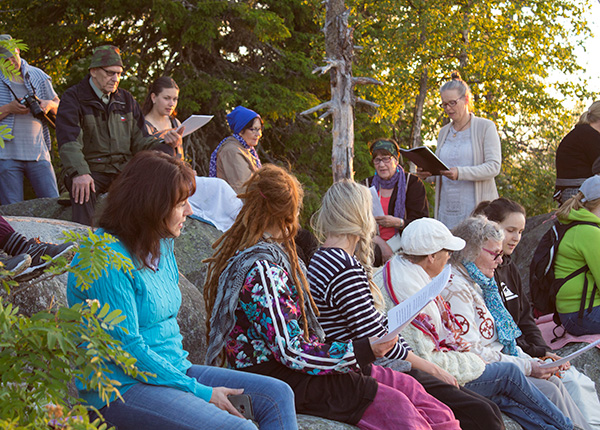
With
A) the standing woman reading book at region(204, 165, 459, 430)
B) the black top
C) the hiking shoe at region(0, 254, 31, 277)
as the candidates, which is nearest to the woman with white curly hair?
the standing woman reading book at region(204, 165, 459, 430)

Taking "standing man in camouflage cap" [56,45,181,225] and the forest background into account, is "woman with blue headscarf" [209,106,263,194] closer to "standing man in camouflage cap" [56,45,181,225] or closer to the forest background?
"standing man in camouflage cap" [56,45,181,225]

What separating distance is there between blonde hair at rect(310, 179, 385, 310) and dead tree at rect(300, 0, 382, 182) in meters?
6.50

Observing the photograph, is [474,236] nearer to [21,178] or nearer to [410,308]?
[410,308]

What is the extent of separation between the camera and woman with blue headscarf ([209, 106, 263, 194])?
6945mm

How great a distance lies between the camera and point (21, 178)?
6902 mm

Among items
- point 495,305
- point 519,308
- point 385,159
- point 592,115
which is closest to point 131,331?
point 495,305

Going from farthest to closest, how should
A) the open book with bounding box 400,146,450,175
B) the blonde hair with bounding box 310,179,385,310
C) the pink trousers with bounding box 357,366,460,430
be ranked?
1. the open book with bounding box 400,146,450,175
2. the blonde hair with bounding box 310,179,385,310
3. the pink trousers with bounding box 357,366,460,430

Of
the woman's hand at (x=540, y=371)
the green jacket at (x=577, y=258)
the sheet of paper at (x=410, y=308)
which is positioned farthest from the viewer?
the green jacket at (x=577, y=258)

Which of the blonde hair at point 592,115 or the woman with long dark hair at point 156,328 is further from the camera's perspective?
the blonde hair at point 592,115

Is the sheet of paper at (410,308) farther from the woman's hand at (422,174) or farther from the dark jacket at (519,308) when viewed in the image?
the woman's hand at (422,174)

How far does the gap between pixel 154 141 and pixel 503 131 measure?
603 inches

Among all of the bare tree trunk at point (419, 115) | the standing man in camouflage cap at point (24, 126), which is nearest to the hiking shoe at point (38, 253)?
the standing man in camouflage cap at point (24, 126)

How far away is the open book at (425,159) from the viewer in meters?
6.38

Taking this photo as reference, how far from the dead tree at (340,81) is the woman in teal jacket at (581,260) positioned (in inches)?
195
